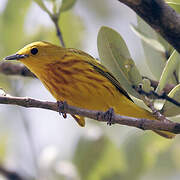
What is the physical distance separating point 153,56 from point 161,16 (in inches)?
49.5

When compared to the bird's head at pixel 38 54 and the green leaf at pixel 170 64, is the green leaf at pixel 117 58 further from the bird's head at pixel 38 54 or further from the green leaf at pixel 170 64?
the bird's head at pixel 38 54

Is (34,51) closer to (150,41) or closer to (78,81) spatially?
(78,81)

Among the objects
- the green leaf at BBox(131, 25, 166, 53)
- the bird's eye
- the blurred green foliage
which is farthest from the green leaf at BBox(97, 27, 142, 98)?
the bird's eye

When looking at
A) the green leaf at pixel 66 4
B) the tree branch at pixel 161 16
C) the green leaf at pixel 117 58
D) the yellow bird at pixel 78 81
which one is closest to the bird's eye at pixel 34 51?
the yellow bird at pixel 78 81

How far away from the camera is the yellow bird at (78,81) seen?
13.1 ft

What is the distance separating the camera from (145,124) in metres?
2.50

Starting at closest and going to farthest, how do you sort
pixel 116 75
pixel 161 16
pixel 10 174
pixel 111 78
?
pixel 161 16 < pixel 116 75 < pixel 111 78 < pixel 10 174

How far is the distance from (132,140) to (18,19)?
191 centimetres

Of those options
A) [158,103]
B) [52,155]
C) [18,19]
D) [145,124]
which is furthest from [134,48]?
[145,124]

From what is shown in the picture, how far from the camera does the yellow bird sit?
4.00 meters

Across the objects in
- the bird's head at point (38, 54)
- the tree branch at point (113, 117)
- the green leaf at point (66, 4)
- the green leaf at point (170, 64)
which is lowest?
the bird's head at point (38, 54)

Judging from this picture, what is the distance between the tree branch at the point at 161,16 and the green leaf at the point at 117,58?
0.61 m

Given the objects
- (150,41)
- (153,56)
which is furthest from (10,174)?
(150,41)

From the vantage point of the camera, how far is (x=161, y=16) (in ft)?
7.45
